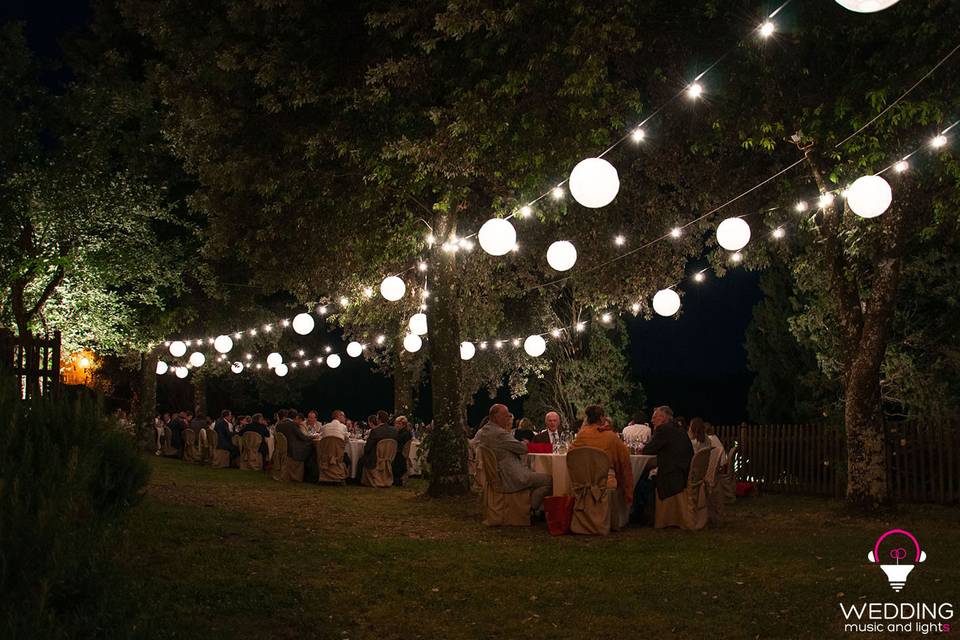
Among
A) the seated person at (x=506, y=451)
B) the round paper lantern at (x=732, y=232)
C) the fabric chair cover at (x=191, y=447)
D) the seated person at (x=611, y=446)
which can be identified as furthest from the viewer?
the fabric chair cover at (x=191, y=447)

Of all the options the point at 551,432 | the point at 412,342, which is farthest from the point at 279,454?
the point at 551,432

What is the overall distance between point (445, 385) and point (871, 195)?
264 inches

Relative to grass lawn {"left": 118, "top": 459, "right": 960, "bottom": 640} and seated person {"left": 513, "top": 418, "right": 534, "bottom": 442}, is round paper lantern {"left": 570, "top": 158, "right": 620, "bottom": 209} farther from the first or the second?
seated person {"left": 513, "top": 418, "right": 534, "bottom": 442}

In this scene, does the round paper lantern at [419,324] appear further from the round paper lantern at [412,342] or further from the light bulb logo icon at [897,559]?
the light bulb logo icon at [897,559]

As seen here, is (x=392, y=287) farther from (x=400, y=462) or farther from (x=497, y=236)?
(x=400, y=462)

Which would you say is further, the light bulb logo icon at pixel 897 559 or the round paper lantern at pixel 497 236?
the round paper lantern at pixel 497 236

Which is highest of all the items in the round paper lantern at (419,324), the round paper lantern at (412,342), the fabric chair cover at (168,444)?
the round paper lantern at (419,324)

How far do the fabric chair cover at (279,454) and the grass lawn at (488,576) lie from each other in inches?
197

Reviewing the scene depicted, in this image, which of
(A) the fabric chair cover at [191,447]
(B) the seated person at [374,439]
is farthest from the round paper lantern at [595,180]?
(A) the fabric chair cover at [191,447]

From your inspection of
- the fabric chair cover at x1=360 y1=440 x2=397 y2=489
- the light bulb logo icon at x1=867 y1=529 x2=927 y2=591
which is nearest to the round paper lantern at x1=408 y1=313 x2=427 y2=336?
the fabric chair cover at x1=360 y1=440 x2=397 y2=489

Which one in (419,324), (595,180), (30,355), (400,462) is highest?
(595,180)

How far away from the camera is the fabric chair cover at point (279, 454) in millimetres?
14953

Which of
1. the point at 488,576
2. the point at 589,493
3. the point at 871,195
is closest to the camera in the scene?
the point at 488,576

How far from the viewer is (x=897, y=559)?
723 centimetres
